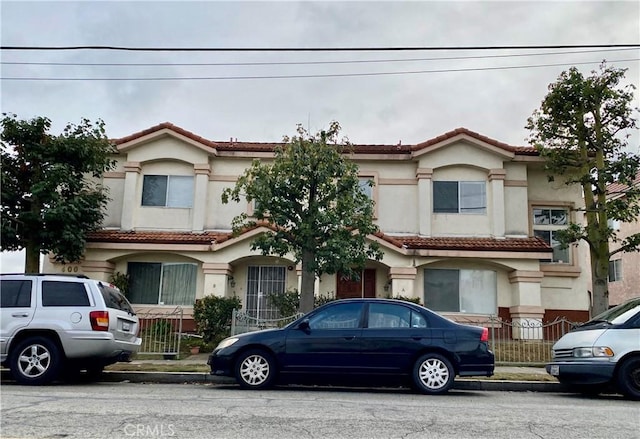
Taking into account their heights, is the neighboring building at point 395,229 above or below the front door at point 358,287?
above

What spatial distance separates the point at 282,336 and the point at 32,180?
10.6 metres

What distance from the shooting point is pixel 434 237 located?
1880 cm

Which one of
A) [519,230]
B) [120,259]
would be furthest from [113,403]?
[519,230]

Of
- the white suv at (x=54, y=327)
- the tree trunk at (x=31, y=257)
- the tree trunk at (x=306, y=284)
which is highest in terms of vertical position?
the tree trunk at (x=31, y=257)

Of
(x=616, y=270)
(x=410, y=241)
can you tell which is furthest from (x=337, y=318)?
Result: (x=616, y=270)

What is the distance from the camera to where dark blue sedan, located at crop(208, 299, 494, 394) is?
8828mm

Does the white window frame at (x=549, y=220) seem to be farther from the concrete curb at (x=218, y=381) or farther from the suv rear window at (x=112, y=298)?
the suv rear window at (x=112, y=298)

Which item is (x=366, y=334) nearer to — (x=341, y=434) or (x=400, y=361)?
(x=400, y=361)

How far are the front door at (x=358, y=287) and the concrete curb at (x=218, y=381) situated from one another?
851cm

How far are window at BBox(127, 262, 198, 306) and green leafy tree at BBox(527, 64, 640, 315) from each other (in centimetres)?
1146

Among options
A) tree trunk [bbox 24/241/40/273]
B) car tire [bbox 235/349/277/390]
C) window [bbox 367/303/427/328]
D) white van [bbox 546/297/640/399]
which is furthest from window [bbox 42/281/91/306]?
white van [bbox 546/297/640/399]

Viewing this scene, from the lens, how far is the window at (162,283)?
18625 millimetres
